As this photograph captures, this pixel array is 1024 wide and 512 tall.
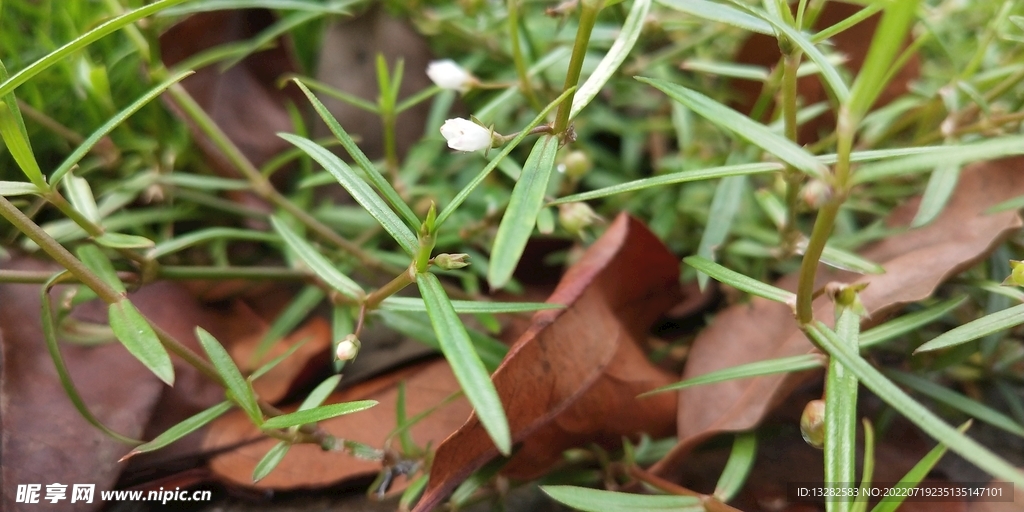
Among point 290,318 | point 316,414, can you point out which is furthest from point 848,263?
point 290,318

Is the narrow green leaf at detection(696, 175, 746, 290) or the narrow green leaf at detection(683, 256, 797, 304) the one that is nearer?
the narrow green leaf at detection(683, 256, 797, 304)

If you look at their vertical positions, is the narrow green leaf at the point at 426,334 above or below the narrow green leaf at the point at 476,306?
above

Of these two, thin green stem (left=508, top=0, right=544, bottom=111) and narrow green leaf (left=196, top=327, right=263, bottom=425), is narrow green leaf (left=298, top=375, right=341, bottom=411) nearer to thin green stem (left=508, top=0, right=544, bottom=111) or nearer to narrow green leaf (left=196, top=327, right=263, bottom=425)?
narrow green leaf (left=196, top=327, right=263, bottom=425)

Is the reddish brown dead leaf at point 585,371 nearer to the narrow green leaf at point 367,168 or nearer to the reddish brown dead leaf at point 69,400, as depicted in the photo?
the narrow green leaf at point 367,168

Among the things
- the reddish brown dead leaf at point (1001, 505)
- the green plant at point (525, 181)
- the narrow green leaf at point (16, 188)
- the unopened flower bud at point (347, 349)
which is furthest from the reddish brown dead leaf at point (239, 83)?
the reddish brown dead leaf at point (1001, 505)

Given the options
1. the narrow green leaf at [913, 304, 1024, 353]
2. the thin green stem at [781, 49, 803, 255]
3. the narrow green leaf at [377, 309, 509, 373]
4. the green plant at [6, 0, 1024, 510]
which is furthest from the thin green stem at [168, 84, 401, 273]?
the narrow green leaf at [913, 304, 1024, 353]

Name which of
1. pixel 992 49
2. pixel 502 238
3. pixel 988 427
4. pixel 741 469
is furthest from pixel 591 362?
pixel 992 49

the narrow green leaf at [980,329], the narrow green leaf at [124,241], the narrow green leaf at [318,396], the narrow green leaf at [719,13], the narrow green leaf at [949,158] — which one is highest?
the narrow green leaf at [719,13]
